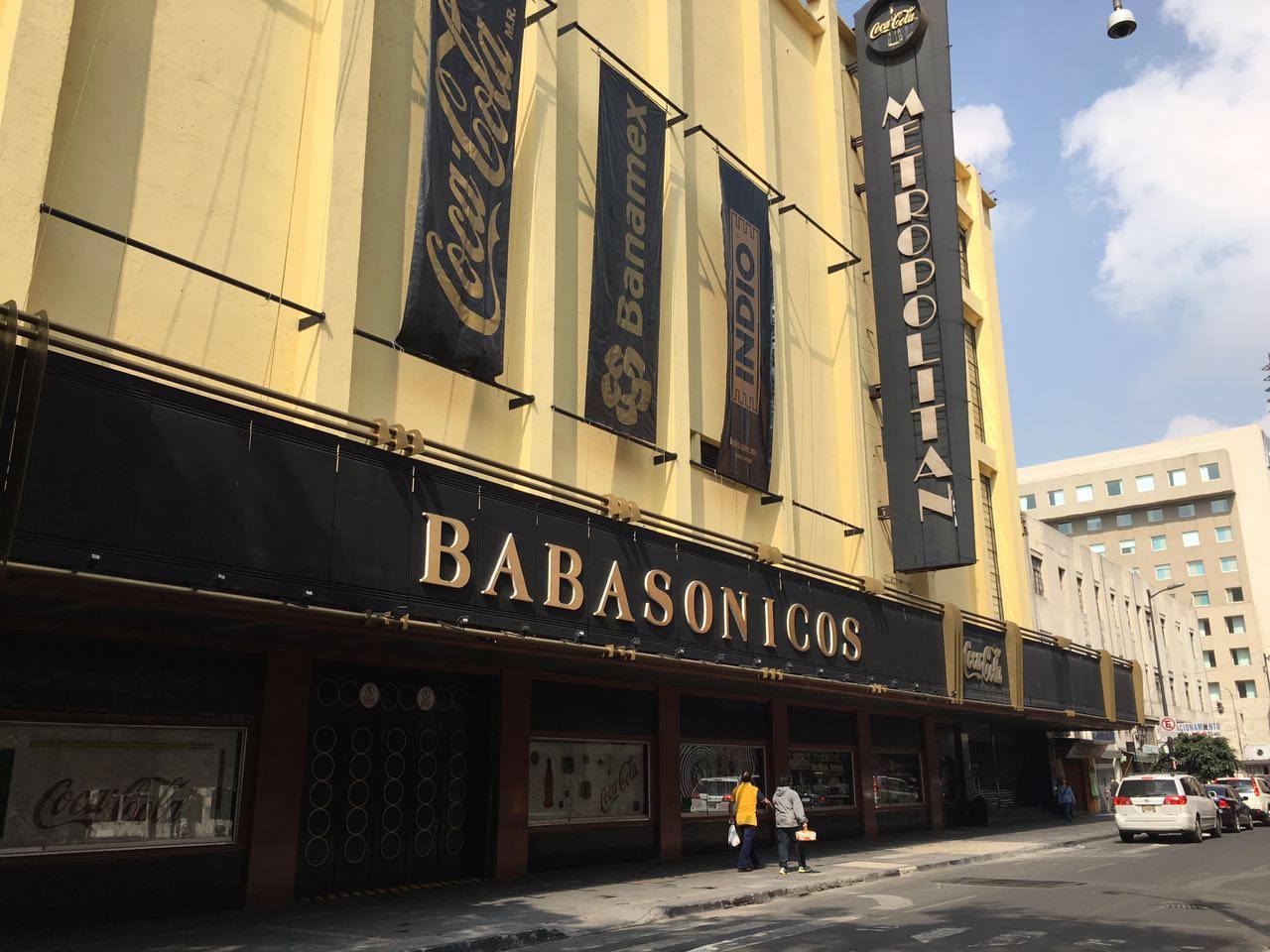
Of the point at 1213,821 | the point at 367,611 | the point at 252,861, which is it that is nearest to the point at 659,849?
the point at 252,861

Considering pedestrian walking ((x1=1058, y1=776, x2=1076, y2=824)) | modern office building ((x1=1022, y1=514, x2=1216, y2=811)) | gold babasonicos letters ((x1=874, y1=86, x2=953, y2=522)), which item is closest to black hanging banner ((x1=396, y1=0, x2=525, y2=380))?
gold babasonicos letters ((x1=874, y1=86, x2=953, y2=522))

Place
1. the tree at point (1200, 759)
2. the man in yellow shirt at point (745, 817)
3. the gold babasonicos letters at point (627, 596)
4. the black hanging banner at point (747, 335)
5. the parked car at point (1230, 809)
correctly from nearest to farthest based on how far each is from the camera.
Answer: the gold babasonicos letters at point (627, 596) < the man in yellow shirt at point (745, 817) < the black hanging banner at point (747, 335) < the parked car at point (1230, 809) < the tree at point (1200, 759)

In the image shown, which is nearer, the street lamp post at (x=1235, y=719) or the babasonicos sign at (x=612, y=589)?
the babasonicos sign at (x=612, y=589)

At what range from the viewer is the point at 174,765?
11.9 meters

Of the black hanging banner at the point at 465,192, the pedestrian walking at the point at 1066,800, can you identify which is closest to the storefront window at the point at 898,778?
the pedestrian walking at the point at 1066,800

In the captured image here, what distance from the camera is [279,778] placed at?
12656mm

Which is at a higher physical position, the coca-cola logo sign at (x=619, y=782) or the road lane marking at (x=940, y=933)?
the coca-cola logo sign at (x=619, y=782)

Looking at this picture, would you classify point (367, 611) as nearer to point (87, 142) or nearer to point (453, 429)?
point (453, 429)

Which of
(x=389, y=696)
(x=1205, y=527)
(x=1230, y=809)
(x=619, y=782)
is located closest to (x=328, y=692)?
(x=389, y=696)

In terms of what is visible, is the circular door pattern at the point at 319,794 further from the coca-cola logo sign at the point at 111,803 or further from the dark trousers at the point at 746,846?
the dark trousers at the point at 746,846

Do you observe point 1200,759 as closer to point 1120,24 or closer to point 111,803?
point 1120,24

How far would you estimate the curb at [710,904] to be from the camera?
10594mm

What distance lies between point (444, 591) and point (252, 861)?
4.03 m

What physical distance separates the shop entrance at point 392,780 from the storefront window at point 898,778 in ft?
44.7
